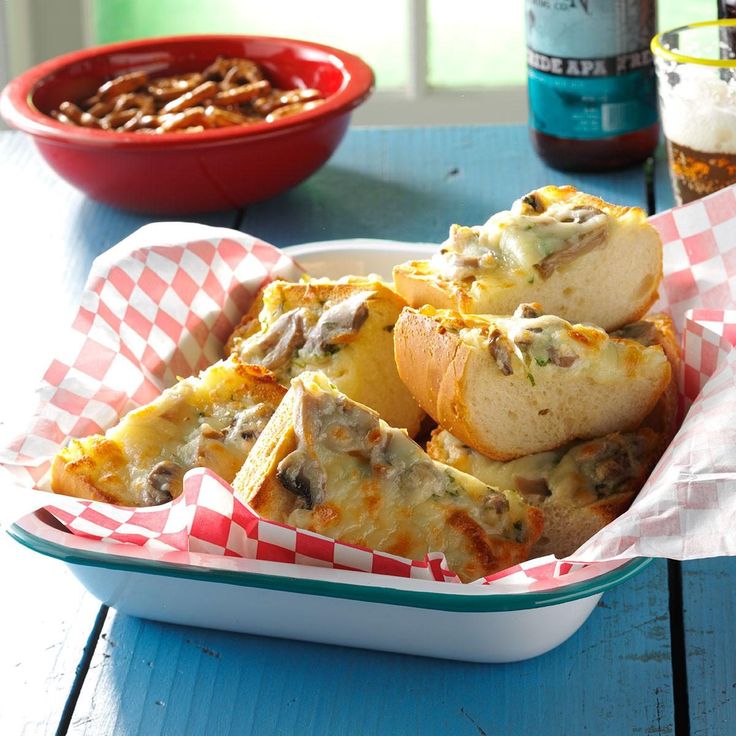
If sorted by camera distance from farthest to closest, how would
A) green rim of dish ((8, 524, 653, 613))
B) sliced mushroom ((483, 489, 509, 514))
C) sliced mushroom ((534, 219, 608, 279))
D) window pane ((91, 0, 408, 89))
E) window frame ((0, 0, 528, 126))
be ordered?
1. window pane ((91, 0, 408, 89))
2. window frame ((0, 0, 528, 126))
3. sliced mushroom ((534, 219, 608, 279))
4. sliced mushroom ((483, 489, 509, 514))
5. green rim of dish ((8, 524, 653, 613))

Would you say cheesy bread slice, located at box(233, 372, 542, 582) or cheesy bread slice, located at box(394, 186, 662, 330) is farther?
cheesy bread slice, located at box(394, 186, 662, 330)

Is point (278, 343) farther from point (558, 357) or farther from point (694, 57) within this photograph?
point (694, 57)

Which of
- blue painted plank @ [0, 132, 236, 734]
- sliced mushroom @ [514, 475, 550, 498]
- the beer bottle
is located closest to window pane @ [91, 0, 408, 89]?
blue painted plank @ [0, 132, 236, 734]

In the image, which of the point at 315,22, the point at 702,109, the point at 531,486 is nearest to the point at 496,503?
the point at 531,486

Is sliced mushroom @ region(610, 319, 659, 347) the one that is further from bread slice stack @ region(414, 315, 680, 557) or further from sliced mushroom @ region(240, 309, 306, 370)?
sliced mushroom @ region(240, 309, 306, 370)

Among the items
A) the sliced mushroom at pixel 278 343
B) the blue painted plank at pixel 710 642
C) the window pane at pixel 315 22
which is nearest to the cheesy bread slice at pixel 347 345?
the sliced mushroom at pixel 278 343

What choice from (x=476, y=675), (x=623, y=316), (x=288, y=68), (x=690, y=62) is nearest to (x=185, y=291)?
(x=623, y=316)

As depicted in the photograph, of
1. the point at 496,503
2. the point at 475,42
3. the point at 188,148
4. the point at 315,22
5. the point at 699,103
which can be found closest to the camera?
the point at 496,503
